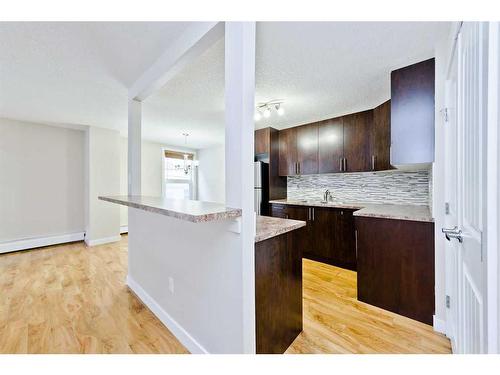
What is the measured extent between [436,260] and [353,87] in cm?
186

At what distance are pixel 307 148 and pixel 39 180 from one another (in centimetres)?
492

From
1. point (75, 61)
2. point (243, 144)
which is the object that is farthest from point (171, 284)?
point (75, 61)

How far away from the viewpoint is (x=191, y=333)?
1.55m

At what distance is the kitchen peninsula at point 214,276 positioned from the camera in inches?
47.6

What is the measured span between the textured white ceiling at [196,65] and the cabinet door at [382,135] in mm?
178

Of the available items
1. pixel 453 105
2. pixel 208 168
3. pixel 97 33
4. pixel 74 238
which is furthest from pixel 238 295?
pixel 208 168

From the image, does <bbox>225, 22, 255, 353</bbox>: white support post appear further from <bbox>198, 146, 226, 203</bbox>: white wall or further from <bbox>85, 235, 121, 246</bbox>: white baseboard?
<bbox>198, 146, 226, 203</bbox>: white wall

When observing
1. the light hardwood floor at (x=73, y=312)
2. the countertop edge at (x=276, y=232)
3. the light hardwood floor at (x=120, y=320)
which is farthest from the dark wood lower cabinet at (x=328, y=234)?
the light hardwood floor at (x=73, y=312)

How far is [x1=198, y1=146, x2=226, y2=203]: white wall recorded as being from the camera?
5.91m

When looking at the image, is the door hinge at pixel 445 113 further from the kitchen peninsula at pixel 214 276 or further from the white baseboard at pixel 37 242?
the white baseboard at pixel 37 242

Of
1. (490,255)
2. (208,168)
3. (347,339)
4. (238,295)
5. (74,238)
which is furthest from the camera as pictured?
(208,168)

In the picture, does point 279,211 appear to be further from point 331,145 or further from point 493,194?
point 493,194

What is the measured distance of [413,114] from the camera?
6.18 ft

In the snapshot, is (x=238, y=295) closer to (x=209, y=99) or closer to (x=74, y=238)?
(x=209, y=99)
